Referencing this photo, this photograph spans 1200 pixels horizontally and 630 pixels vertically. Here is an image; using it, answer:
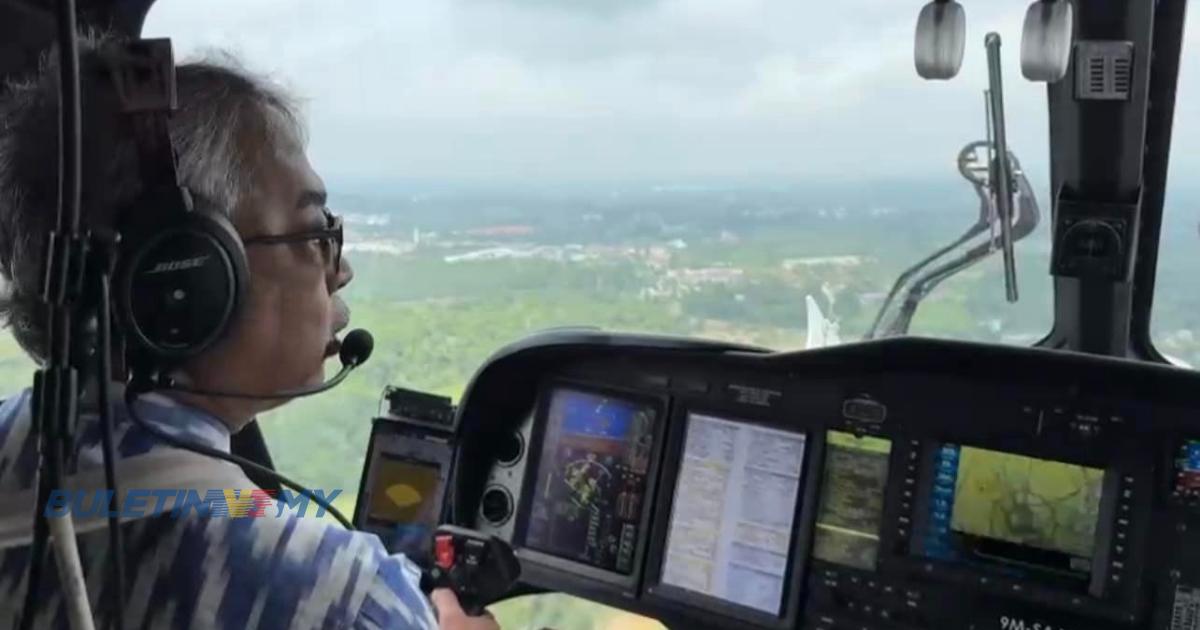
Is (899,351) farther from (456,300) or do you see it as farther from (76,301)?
(76,301)

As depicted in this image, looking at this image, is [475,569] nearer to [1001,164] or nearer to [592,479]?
[592,479]

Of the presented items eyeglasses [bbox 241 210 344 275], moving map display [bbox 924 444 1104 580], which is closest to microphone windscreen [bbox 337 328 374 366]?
eyeglasses [bbox 241 210 344 275]

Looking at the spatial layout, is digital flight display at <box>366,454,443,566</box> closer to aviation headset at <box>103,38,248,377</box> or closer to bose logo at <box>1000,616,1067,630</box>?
bose logo at <box>1000,616,1067,630</box>

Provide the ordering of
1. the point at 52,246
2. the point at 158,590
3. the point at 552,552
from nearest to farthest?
the point at 52,246 < the point at 158,590 < the point at 552,552

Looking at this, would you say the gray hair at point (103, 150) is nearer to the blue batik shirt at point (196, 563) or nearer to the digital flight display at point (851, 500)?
the blue batik shirt at point (196, 563)

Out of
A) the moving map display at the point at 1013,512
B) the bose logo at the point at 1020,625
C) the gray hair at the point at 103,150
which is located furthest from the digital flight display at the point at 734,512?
the gray hair at the point at 103,150

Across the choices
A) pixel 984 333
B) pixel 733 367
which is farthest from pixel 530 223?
pixel 984 333

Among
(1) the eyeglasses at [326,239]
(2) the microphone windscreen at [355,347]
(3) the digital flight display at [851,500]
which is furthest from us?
(3) the digital flight display at [851,500]
